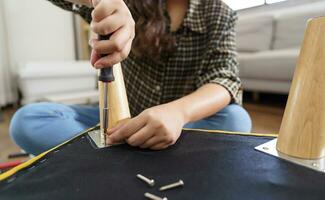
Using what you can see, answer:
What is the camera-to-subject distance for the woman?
0.58m

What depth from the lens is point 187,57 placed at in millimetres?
707

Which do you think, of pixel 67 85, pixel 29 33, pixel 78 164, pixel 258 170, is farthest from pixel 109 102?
pixel 29 33

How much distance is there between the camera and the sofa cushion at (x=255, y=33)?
204 centimetres

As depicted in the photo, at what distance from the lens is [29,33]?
2096 mm

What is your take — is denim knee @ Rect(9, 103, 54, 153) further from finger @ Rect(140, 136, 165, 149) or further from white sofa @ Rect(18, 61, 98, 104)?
white sofa @ Rect(18, 61, 98, 104)

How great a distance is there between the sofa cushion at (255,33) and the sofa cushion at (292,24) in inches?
2.2

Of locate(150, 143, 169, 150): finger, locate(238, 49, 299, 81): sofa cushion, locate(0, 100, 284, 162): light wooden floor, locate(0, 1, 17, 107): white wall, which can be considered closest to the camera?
locate(150, 143, 169, 150): finger

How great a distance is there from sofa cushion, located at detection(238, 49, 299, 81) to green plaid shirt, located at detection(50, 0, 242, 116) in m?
0.99

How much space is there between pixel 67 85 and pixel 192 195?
1.76 metres

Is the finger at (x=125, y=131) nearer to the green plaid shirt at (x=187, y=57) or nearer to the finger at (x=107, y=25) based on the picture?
the finger at (x=107, y=25)

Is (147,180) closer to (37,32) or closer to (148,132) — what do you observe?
(148,132)

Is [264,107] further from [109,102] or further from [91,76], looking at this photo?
[109,102]

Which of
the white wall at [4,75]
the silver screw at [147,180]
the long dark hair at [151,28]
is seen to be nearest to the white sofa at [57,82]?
the white wall at [4,75]

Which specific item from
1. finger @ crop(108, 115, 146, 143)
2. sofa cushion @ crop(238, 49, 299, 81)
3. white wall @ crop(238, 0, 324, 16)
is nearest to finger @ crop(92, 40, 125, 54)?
finger @ crop(108, 115, 146, 143)
